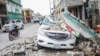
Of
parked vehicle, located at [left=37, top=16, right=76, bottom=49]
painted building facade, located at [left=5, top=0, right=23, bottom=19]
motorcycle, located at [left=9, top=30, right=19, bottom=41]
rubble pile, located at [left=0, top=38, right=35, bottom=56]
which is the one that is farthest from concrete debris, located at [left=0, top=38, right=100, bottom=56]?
painted building facade, located at [left=5, top=0, right=23, bottom=19]

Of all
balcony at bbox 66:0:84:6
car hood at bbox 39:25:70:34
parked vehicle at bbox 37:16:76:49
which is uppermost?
balcony at bbox 66:0:84:6

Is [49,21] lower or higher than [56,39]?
higher

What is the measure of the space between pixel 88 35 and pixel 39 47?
106 inches

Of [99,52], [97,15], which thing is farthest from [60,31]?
[97,15]

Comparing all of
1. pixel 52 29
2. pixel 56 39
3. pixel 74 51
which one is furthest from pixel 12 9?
pixel 74 51

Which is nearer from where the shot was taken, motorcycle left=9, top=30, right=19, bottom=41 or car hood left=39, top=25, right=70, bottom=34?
car hood left=39, top=25, right=70, bottom=34

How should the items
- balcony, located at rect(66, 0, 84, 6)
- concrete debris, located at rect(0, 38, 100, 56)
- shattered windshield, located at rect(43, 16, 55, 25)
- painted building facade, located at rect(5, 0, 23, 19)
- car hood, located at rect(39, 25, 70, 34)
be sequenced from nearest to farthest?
concrete debris, located at rect(0, 38, 100, 56) → car hood, located at rect(39, 25, 70, 34) → shattered windshield, located at rect(43, 16, 55, 25) → balcony, located at rect(66, 0, 84, 6) → painted building facade, located at rect(5, 0, 23, 19)

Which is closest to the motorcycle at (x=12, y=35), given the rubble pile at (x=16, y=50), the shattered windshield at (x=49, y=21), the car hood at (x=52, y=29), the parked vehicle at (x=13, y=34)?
the parked vehicle at (x=13, y=34)

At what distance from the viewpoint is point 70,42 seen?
35.1 ft

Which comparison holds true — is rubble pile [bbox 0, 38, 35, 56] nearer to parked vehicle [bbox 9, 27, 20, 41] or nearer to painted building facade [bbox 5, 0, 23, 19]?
parked vehicle [bbox 9, 27, 20, 41]

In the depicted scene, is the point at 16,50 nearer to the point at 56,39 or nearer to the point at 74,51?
the point at 56,39

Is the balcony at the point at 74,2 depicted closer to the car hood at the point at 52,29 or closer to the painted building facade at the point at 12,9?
the car hood at the point at 52,29

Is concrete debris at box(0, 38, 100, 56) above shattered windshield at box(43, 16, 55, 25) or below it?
below

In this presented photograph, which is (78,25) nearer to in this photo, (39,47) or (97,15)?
(39,47)
